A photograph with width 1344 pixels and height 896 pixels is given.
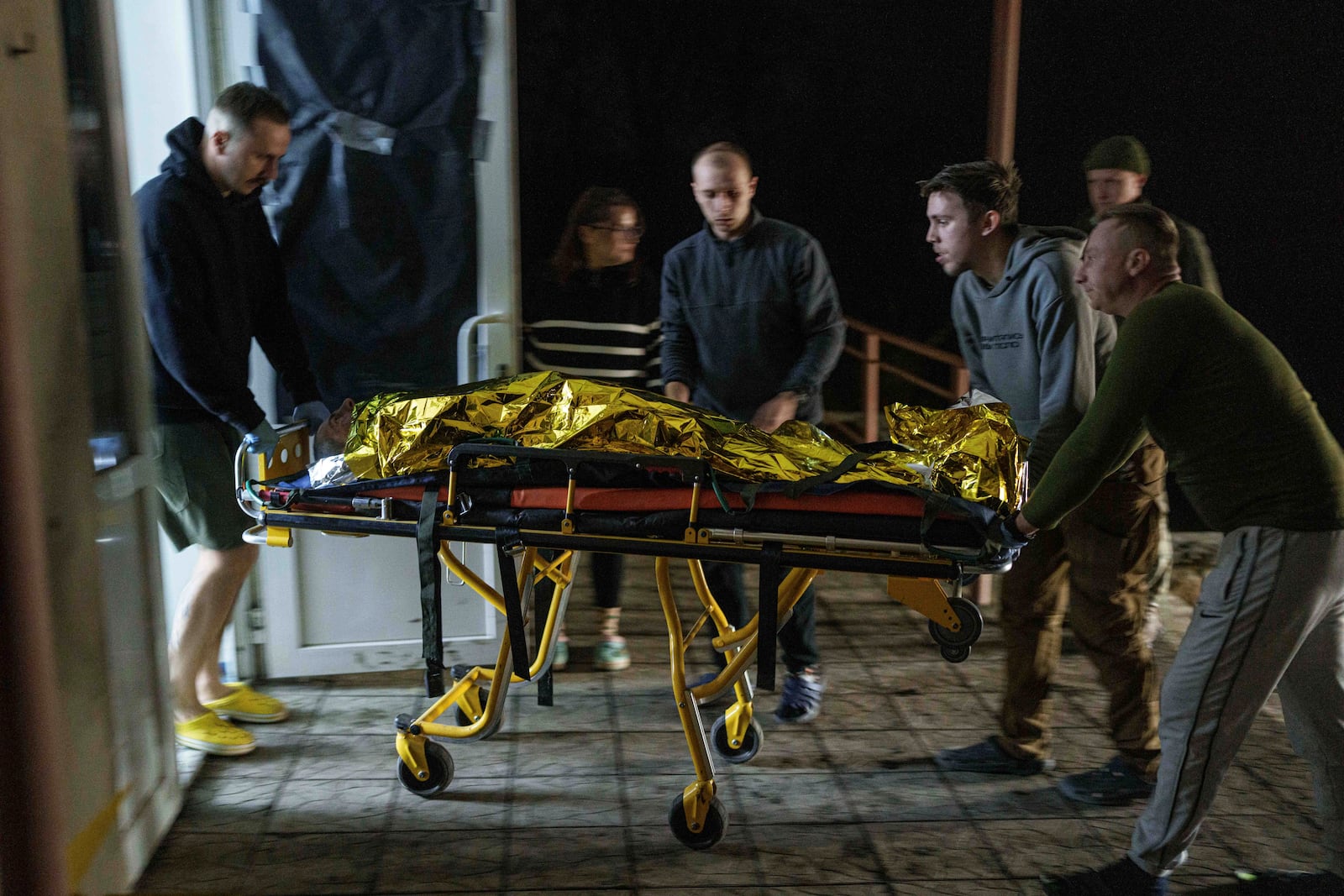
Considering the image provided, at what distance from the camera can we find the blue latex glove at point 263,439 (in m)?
2.66

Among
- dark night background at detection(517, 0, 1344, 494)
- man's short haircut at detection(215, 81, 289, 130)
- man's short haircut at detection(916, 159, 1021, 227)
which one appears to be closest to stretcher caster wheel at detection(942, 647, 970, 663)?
man's short haircut at detection(916, 159, 1021, 227)

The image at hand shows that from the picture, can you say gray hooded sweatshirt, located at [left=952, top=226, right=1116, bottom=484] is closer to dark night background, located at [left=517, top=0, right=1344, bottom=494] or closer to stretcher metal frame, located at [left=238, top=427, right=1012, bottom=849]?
stretcher metal frame, located at [left=238, top=427, right=1012, bottom=849]

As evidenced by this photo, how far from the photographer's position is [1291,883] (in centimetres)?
234

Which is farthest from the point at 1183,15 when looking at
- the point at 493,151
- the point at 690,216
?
the point at 493,151

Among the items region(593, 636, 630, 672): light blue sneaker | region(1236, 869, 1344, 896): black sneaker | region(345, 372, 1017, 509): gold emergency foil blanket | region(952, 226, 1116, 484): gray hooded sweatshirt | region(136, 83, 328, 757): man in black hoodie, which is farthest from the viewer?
region(593, 636, 630, 672): light blue sneaker

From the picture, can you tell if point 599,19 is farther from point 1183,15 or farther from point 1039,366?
point 1039,366

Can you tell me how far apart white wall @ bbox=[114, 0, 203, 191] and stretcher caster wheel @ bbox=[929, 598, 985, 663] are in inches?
97.1

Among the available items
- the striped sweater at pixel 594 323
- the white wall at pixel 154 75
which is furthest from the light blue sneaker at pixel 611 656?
the white wall at pixel 154 75

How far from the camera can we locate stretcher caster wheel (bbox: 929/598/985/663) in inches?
86.9

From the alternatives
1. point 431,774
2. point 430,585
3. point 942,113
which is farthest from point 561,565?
point 942,113

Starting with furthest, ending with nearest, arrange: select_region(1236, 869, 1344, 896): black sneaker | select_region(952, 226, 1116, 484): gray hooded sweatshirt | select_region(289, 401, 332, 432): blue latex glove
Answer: select_region(289, 401, 332, 432): blue latex glove, select_region(952, 226, 1116, 484): gray hooded sweatshirt, select_region(1236, 869, 1344, 896): black sneaker

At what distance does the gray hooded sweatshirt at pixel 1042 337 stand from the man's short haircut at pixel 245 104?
1.83 m

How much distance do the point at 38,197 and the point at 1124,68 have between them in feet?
14.5

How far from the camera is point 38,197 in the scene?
2.01 metres
